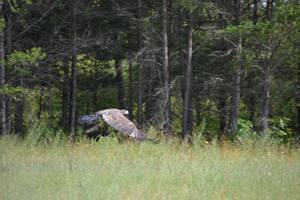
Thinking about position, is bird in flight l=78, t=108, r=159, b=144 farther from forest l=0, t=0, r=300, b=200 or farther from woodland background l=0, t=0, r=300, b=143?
woodland background l=0, t=0, r=300, b=143

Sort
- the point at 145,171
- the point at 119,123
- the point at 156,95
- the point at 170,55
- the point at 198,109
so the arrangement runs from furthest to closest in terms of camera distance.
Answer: the point at 198,109 < the point at 170,55 < the point at 156,95 < the point at 119,123 < the point at 145,171

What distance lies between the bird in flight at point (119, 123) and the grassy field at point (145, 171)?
0.49m

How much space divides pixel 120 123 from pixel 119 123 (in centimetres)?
3

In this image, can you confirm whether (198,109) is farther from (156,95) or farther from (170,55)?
(156,95)

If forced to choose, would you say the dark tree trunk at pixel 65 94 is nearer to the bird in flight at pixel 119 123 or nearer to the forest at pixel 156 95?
the forest at pixel 156 95

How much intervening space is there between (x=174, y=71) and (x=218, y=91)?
2307 millimetres

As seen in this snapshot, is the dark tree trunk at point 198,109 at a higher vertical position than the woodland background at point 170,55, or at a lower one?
lower

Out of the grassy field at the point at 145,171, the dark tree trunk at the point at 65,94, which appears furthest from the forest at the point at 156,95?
the dark tree trunk at the point at 65,94

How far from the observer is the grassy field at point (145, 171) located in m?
7.22

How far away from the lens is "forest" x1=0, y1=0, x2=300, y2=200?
800cm

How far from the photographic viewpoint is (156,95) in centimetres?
1836

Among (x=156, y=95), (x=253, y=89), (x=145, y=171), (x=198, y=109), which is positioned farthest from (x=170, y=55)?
(x=145, y=171)

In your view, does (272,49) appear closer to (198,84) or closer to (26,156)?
(198,84)

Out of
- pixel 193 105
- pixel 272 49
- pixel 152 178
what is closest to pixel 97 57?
Answer: pixel 193 105
